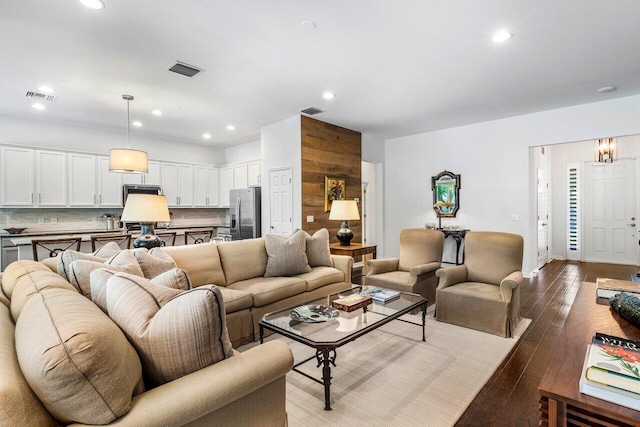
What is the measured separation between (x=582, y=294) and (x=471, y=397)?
3.32 ft

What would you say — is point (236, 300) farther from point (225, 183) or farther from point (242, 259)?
point (225, 183)

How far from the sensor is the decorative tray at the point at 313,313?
2.40m

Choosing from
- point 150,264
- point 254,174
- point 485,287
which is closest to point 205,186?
point 254,174

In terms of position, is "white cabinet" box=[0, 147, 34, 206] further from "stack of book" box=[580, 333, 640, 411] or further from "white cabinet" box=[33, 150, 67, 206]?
"stack of book" box=[580, 333, 640, 411]

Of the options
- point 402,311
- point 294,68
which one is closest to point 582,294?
point 402,311

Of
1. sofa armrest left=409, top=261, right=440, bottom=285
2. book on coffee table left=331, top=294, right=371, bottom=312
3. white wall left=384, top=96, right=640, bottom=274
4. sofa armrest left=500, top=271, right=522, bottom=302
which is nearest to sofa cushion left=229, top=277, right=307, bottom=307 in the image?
book on coffee table left=331, top=294, right=371, bottom=312

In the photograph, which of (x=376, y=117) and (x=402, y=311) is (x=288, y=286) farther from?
(x=376, y=117)

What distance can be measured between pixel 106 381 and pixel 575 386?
1466 mm

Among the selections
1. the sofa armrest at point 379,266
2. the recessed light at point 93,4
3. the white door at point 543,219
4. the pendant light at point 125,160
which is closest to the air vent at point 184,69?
the recessed light at point 93,4

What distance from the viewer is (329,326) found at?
2.30 meters

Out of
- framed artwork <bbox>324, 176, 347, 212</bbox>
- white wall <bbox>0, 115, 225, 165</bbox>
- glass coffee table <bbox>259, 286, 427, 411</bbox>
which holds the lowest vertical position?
glass coffee table <bbox>259, 286, 427, 411</bbox>

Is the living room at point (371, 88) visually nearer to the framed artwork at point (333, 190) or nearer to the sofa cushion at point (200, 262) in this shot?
the framed artwork at point (333, 190)

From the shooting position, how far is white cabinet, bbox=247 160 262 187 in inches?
278

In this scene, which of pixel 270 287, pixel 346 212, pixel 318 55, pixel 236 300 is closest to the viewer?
pixel 236 300
